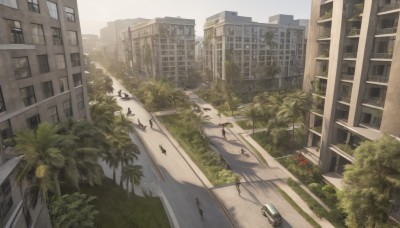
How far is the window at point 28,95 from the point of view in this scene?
2400cm

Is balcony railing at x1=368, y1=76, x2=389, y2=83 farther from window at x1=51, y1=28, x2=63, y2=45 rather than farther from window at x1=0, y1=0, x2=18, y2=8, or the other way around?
window at x1=0, y1=0, x2=18, y2=8

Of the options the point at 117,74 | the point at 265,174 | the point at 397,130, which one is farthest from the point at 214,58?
the point at 397,130

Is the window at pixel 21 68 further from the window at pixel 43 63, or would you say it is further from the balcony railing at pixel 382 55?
the balcony railing at pixel 382 55

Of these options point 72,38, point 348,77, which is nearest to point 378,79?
point 348,77

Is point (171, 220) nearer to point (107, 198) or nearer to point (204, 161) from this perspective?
point (107, 198)

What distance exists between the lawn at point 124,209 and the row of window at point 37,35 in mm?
17421

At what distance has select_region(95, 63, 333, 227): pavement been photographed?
28.5 metres

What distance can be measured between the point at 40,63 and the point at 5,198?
1511 centimetres

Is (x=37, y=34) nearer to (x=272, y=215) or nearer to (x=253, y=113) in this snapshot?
(x=272, y=215)

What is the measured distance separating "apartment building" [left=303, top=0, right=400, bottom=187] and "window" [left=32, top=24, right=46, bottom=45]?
36042 mm

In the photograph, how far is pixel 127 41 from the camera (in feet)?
474

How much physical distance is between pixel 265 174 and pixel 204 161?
9709mm

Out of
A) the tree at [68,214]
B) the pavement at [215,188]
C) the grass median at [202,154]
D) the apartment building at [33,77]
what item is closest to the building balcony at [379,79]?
the pavement at [215,188]

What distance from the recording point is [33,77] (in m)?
25.6
